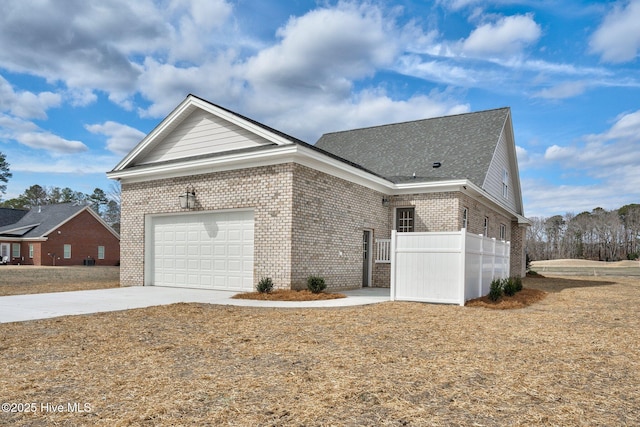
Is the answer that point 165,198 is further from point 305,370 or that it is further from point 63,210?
point 63,210

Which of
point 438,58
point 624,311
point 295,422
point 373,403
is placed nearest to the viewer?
point 295,422

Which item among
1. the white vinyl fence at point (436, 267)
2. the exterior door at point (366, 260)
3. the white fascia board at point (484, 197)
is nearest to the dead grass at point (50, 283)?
the exterior door at point (366, 260)

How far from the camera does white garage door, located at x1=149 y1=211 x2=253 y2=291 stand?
12.8 m

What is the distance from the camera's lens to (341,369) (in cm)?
473

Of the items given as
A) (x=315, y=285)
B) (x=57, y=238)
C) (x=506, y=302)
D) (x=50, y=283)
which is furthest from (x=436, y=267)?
(x=57, y=238)

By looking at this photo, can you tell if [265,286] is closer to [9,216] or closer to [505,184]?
[505,184]

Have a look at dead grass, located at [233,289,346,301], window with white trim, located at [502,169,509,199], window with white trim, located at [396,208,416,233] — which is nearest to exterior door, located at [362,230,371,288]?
window with white trim, located at [396,208,416,233]

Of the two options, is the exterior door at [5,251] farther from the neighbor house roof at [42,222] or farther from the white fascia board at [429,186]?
the white fascia board at [429,186]

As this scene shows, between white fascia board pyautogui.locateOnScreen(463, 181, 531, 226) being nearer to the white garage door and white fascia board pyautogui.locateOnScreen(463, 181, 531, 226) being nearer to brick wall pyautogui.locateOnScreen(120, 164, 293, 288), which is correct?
brick wall pyautogui.locateOnScreen(120, 164, 293, 288)

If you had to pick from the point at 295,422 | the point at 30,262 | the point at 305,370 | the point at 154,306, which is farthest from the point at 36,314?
the point at 30,262

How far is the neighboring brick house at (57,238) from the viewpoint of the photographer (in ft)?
128

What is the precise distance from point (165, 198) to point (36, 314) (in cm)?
659

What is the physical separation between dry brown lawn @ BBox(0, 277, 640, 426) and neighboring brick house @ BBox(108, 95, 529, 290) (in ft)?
13.7

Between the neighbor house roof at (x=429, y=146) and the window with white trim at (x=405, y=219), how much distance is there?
1.19 m
